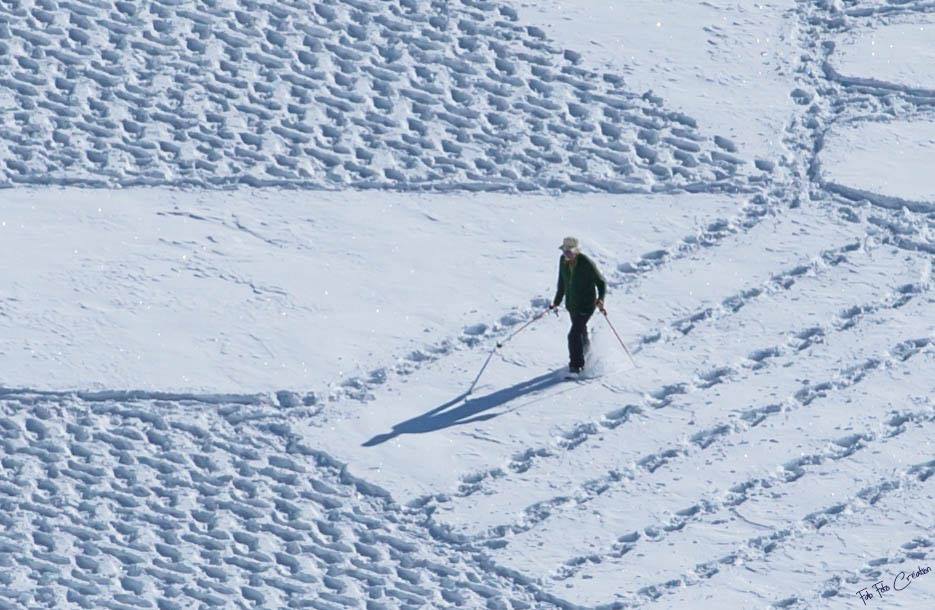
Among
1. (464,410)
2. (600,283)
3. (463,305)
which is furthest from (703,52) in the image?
(464,410)

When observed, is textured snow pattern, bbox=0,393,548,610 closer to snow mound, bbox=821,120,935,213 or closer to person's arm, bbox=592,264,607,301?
person's arm, bbox=592,264,607,301

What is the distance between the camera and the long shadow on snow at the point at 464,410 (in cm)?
1542

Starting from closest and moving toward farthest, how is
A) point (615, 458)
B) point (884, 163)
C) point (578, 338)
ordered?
1. point (615, 458)
2. point (578, 338)
3. point (884, 163)

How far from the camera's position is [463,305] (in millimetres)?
16359

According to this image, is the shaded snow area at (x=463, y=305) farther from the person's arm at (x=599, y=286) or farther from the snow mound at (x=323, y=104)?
the person's arm at (x=599, y=286)

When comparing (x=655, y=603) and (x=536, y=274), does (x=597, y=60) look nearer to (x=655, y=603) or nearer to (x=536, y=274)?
(x=536, y=274)

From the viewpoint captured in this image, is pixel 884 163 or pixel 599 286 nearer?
pixel 599 286

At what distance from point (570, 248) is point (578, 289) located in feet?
0.96

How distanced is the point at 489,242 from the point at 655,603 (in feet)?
10.7

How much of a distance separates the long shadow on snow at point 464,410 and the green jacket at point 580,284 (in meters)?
0.46

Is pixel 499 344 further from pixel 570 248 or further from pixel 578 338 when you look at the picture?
pixel 570 248

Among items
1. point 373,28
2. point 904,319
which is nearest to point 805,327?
point 904,319

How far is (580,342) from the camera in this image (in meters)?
15.7

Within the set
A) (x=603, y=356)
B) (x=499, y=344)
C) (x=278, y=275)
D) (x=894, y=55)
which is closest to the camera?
(x=603, y=356)
